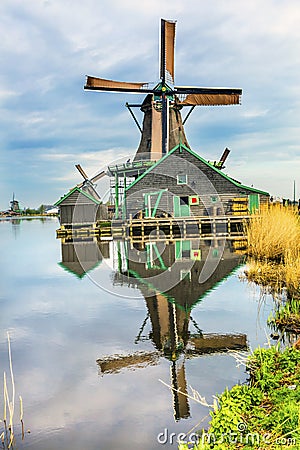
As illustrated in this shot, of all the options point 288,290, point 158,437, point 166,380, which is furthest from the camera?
point 288,290

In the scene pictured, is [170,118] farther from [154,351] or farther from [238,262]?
[154,351]

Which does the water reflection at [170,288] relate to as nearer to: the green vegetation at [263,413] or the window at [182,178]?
the green vegetation at [263,413]

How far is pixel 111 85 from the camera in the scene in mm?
31219

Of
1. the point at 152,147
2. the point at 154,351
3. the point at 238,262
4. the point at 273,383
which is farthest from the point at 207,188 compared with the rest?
the point at 273,383

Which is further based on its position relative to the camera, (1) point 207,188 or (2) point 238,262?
(1) point 207,188

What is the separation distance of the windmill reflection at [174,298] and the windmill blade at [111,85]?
14099 mm

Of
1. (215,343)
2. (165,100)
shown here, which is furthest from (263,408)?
(165,100)

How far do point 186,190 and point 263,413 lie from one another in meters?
23.5

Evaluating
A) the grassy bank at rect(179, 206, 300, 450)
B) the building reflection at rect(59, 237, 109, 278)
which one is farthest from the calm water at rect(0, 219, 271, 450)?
the building reflection at rect(59, 237, 109, 278)

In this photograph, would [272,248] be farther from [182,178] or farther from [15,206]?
[15,206]

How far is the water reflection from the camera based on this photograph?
605cm

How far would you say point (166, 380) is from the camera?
5305 millimetres

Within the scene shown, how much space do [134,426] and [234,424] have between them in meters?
1.12

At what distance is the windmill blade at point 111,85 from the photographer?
101ft
